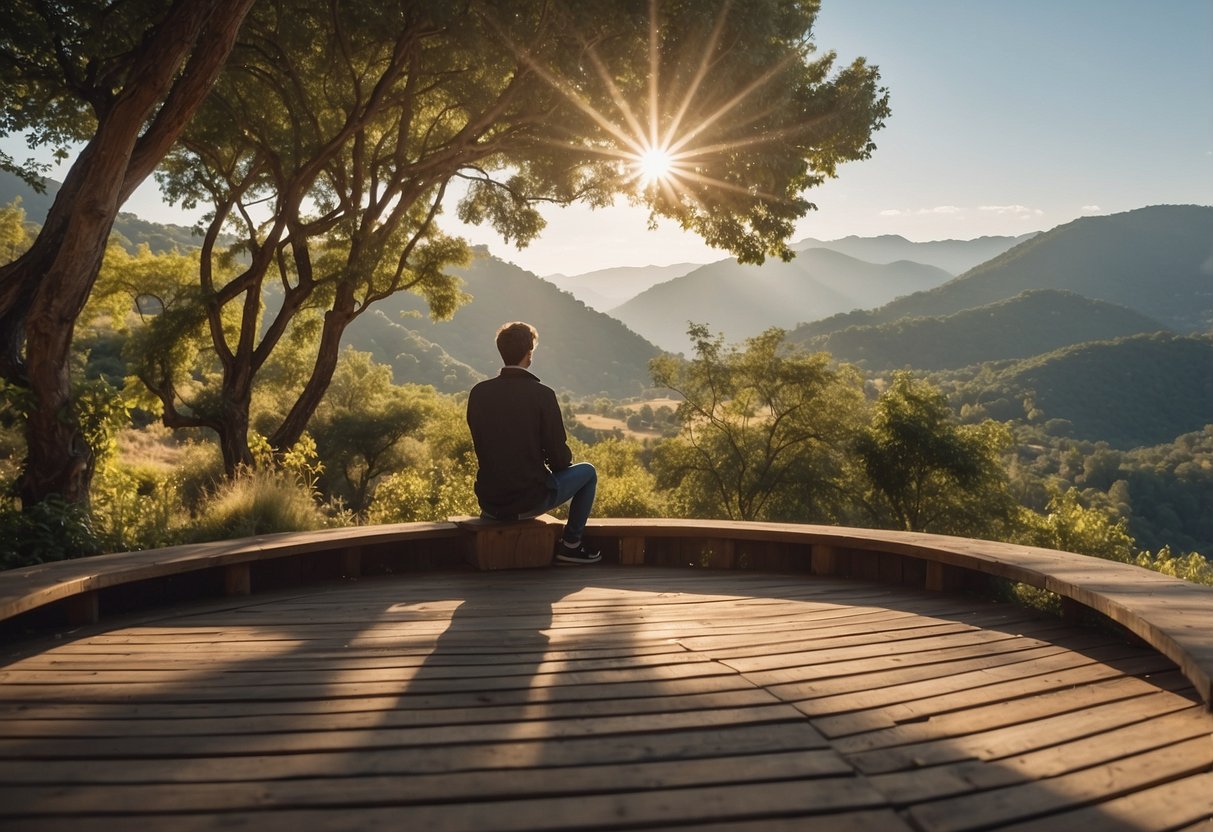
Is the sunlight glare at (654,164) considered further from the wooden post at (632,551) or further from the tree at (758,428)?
the tree at (758,428)

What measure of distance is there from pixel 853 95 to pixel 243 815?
11505mm

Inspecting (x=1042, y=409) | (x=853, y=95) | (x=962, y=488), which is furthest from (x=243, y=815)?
(x=1042, y=409)

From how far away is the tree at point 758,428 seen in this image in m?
25.6

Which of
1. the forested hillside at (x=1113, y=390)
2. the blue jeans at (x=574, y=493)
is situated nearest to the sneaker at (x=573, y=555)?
the blue jeans at (x=574, y=493)

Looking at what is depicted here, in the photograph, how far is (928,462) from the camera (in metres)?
25.9

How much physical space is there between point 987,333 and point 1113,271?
86.7 m

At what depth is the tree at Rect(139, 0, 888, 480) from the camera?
941cm

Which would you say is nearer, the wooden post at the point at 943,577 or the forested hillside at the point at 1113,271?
the wooden post at the point at 943,577

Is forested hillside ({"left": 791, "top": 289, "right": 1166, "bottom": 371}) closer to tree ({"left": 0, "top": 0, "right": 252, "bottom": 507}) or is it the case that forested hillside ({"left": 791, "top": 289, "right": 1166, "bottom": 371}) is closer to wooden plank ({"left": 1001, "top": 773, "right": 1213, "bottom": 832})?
tree ({"left": 0, "top": 0, "right": 252, "bottom": 507})

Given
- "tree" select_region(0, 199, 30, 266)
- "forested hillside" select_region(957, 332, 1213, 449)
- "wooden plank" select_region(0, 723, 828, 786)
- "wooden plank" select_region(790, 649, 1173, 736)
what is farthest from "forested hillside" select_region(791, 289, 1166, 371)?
"wooden plank" select_region(0, 723, 828, 786)

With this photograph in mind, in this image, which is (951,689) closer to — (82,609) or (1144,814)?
(1144,814)

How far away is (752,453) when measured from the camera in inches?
1070

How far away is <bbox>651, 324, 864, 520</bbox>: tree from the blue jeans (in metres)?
19.6

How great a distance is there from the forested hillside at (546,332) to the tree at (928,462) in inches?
3713
